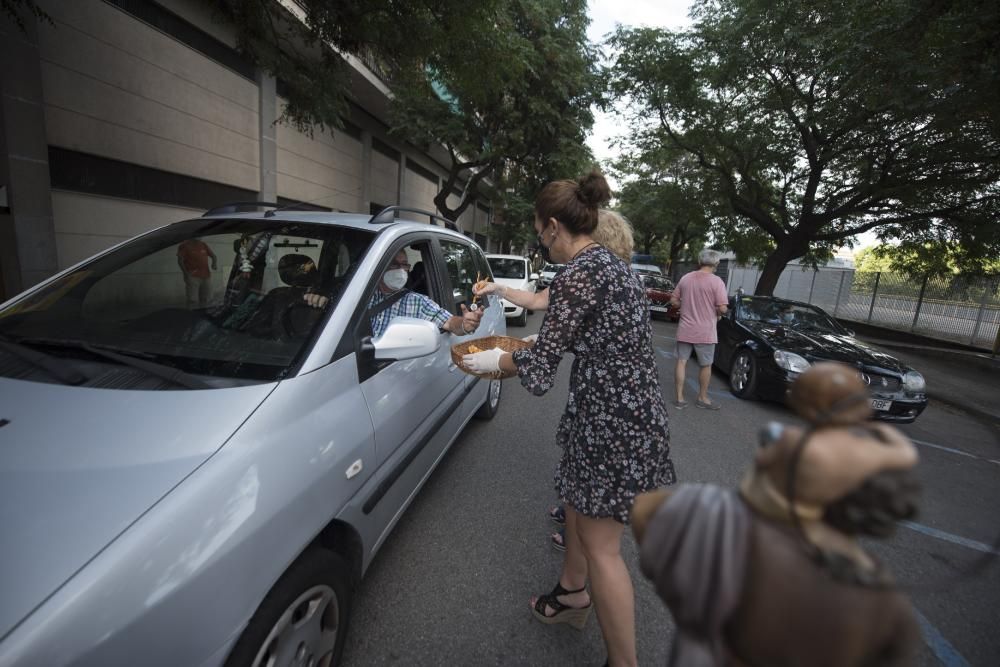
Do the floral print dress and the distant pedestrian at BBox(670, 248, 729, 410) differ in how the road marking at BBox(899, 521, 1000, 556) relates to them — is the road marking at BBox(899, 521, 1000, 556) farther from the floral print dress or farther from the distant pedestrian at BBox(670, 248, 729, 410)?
the floral print dress

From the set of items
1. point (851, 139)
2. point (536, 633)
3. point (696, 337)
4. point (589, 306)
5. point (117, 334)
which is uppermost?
point (851, 139)

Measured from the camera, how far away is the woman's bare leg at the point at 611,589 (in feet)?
4.87

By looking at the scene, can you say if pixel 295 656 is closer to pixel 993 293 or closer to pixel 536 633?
pixel 536 633

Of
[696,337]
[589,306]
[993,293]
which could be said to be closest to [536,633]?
[589,306]

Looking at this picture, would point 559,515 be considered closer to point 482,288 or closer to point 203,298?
point 482,288

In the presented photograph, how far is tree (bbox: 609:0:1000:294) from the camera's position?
19.3 ft

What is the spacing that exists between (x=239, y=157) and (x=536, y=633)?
35.6ft

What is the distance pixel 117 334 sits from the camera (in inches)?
68.8

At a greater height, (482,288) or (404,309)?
(482,288)

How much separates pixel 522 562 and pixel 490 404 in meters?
2.00

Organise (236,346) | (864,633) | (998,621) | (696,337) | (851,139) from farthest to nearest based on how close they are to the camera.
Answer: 1. (851,139)
2. (696,337)
3. (998,621)
4. (236,346)
5. (864,633)

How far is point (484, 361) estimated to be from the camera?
156 centimetres

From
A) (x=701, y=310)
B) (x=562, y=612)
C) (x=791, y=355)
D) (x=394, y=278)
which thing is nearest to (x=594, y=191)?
(x=394, y=278)

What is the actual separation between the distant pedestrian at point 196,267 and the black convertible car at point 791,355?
5.38 metres
